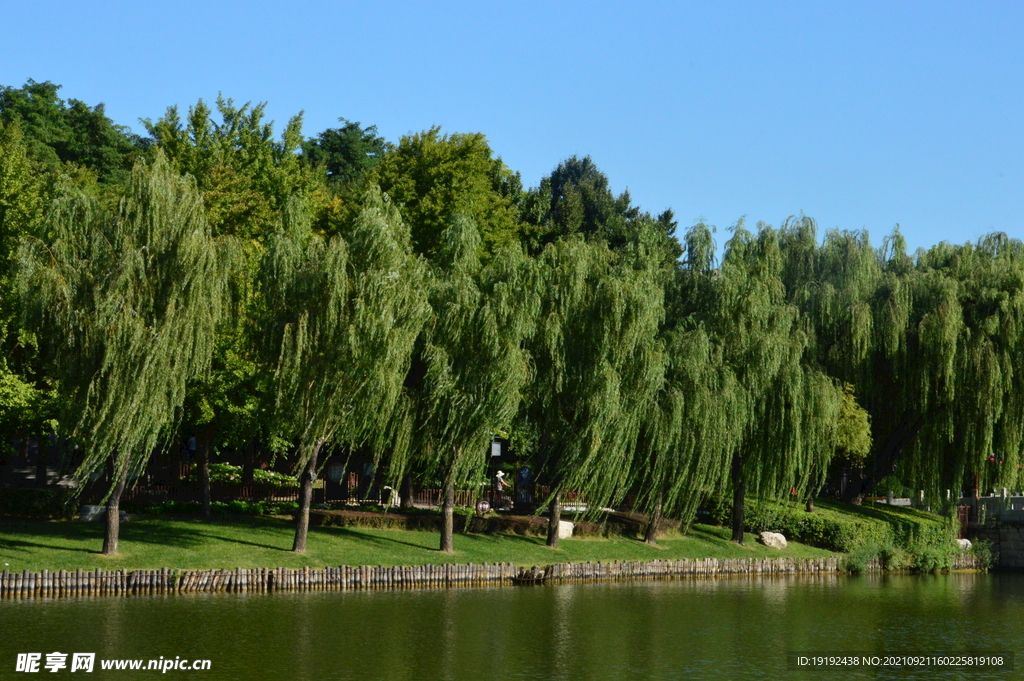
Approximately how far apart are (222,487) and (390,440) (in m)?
11.5

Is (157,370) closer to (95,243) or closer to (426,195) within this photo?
(95,243)

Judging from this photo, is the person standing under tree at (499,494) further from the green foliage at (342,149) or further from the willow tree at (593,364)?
the green foliage at (342,149)

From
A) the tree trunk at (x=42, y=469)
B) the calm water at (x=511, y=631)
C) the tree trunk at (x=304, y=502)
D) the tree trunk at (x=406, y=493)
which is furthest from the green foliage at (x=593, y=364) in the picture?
the tree trunk at (x=42, y=469)

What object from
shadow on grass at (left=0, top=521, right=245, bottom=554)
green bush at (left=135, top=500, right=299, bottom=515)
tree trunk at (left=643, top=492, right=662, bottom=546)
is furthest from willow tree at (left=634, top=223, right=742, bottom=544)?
shadow on grass at (left=0, top=521, right=245, bottom=554)

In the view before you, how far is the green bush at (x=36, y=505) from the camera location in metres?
39.1

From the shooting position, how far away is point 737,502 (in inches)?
1842

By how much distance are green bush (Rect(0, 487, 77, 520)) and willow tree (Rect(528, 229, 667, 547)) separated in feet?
53.3

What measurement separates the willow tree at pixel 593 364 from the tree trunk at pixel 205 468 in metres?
11.8

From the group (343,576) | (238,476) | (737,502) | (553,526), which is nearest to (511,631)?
(343,576)

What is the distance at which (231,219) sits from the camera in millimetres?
46844

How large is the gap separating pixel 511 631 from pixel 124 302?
14.3 meters

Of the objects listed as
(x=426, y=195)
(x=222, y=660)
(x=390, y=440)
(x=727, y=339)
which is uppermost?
(x=426, y=195)

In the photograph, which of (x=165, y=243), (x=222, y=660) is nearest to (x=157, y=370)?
(x=165, y=243)

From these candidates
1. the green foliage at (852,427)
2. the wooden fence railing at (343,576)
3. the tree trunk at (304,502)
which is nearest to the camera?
the wooden fence railing at (343,576)
